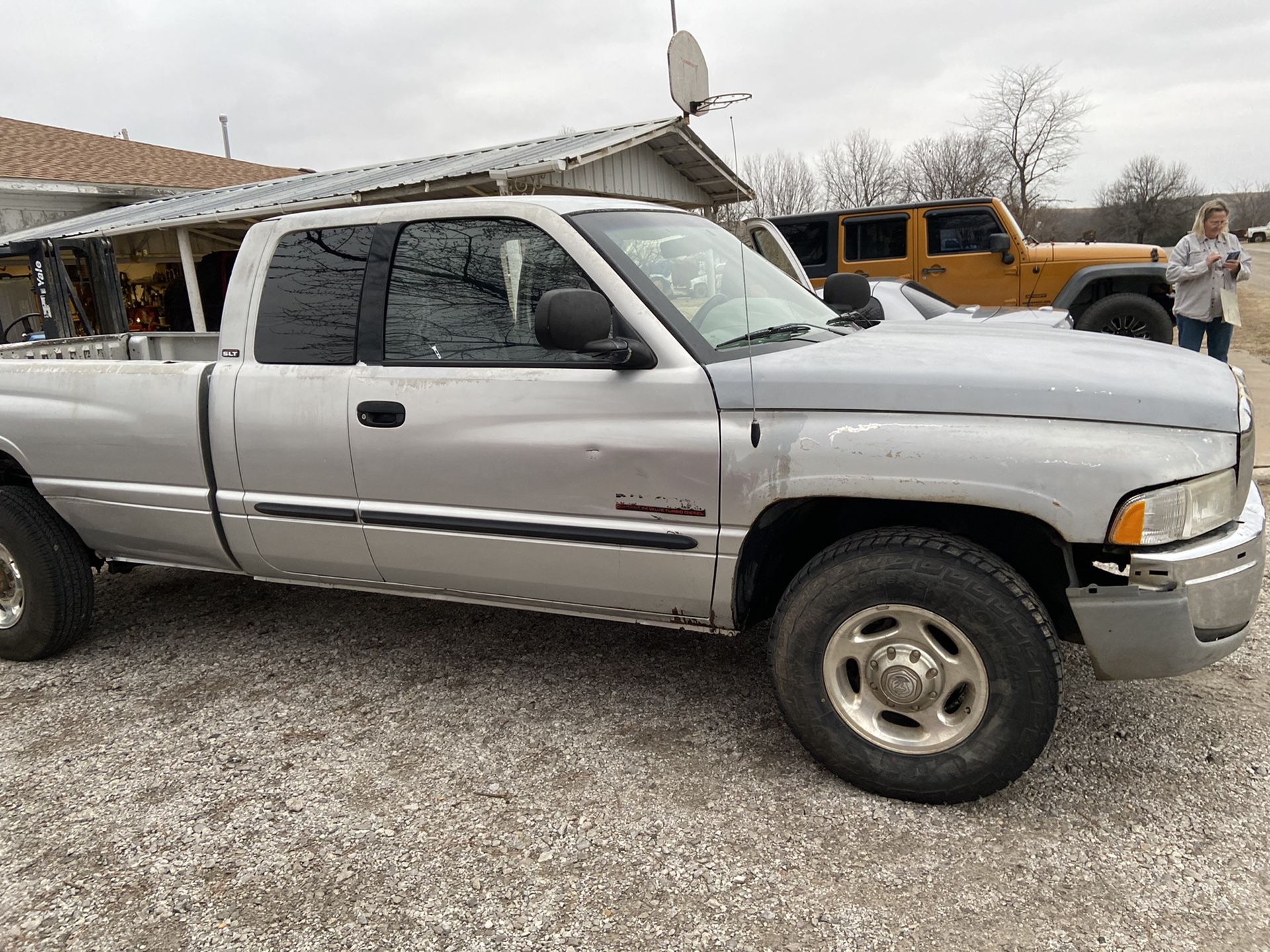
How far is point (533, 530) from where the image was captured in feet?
9.80

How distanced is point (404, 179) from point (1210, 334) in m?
7.94

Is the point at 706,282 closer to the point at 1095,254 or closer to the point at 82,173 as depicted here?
the point at 1095,254

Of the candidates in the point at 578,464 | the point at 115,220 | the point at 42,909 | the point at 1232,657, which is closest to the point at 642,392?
the point at 578,464

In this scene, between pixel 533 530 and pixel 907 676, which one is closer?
pixel 907 676

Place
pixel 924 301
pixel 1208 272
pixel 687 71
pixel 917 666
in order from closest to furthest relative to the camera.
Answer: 1. pixel 917 666
2. pixel 1208 272
3. pixel 924 301
4. pixel 687 71

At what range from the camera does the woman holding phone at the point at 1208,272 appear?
272 inches

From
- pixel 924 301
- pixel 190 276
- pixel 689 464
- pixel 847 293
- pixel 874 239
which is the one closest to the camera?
pixel 689 464

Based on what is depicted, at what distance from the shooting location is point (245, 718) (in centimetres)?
339

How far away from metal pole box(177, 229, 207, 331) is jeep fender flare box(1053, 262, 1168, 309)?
10822mm

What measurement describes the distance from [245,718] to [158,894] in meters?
1.00

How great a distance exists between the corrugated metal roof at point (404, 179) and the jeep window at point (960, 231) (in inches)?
98.0

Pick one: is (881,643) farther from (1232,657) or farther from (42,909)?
(42,909)

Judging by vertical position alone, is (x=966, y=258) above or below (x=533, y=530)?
above

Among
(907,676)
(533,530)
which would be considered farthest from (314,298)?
(907,676)
